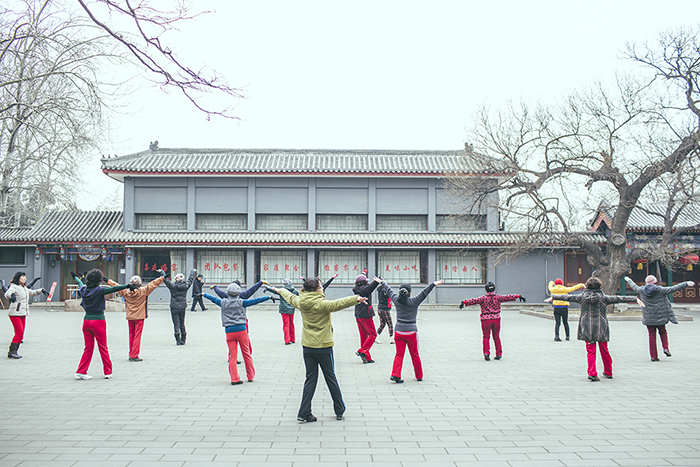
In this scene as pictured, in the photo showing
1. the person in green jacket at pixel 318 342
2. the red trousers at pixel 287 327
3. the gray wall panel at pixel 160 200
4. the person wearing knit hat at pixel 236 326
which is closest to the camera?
the person in green jacket at pixel 318 342

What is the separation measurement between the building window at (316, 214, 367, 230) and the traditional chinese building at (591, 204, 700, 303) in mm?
10907

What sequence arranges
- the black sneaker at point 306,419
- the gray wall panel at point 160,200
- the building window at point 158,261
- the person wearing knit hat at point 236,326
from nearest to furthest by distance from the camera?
1. the black sneaker at point 306,419
2. the person wearing knit hat at point 236,326
3. the building window at point 158,261
4. the gray wall panel at point 160,200

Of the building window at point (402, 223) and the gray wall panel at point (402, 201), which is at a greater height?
the gray wall panel at point (402, 201)

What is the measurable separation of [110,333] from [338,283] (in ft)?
40.4

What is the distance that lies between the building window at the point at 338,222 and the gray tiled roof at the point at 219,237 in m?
0.54

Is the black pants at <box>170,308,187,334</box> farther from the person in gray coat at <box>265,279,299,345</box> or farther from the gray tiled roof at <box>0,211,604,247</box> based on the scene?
the gray tiled roof at <box>0,211,604,247</box>

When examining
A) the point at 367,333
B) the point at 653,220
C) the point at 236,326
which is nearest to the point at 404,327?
the point at 367,333

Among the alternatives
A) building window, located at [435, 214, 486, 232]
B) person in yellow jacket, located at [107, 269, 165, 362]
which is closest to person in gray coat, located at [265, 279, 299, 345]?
person in yellow jacket, located at [107, 269, 165, 362]

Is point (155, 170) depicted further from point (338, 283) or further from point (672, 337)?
point (672, 337)

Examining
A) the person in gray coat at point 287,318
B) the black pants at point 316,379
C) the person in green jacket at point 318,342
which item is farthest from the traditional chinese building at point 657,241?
the black pants at point 316,379

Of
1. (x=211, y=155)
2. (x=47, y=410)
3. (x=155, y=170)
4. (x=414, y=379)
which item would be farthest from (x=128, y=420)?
(x=211, y=155)

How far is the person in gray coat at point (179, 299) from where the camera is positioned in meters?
10.9

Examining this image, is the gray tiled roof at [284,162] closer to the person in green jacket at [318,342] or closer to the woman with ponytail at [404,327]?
the woman with ponytail at [404,327]

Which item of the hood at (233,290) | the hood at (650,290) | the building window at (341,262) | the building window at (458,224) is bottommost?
the hood at (650,290)
